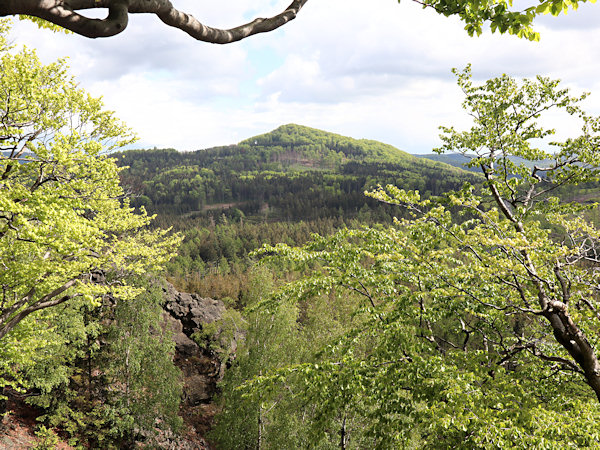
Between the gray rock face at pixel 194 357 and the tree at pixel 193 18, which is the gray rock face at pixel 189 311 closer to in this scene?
the gray rock face at pixel 194 357

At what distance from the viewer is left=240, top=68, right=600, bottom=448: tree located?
539 cm

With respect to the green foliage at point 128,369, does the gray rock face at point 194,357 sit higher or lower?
lower

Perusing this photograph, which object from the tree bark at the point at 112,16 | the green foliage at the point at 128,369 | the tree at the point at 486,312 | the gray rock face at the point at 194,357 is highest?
the tree bark at the point at 112,16

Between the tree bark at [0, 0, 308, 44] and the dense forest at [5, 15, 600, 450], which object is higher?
the tree bark at [0, 0, 308, 44]

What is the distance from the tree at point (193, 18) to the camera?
8.98ft

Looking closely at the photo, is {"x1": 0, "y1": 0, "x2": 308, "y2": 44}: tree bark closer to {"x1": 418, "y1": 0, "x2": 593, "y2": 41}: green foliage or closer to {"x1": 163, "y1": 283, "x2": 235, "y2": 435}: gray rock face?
{"x1": 418, "y1": 0, "x2": 593, "y2": 41}: green foliage

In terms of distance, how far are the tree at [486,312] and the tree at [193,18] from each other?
10.8ft

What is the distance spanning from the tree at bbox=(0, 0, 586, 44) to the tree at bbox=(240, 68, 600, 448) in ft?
10.8

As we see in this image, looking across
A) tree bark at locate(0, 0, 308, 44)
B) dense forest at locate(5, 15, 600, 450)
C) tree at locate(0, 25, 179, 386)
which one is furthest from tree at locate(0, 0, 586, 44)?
tree at locate(0, 25, 179, 386)

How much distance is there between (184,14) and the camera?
3256mm

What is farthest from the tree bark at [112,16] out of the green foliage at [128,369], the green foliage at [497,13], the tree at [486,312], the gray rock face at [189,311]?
the gray rock face at [189,311]

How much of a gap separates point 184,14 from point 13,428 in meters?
23.3

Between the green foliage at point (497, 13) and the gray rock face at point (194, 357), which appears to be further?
the gray rock face at point (194, 357)

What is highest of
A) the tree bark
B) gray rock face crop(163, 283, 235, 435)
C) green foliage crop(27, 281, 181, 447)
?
the tree bark
